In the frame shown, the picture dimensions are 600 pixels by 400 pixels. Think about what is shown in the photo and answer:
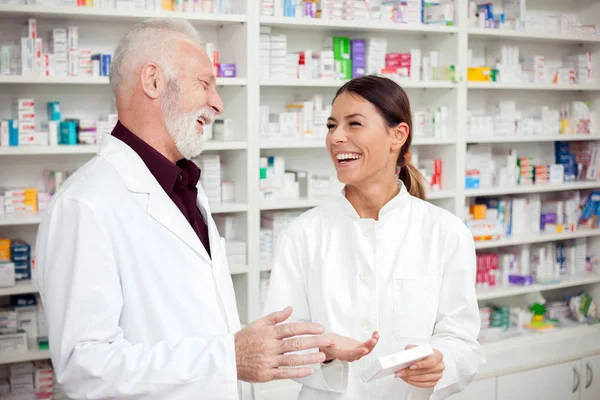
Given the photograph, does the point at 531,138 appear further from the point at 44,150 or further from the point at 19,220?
the point at 19,220

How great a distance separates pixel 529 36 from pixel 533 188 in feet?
3.22

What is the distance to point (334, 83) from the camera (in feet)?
13.0

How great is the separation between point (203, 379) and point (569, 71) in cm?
428

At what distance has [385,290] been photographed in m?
1.91

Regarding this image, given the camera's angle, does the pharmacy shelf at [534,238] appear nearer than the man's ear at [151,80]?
No

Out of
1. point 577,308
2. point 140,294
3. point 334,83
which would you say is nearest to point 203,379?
point 140,294

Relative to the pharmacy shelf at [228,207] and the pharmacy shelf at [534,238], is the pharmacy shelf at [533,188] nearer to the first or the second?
the pharmacy shelf at [534,238]

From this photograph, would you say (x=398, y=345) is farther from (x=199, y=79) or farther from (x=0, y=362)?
(x=0, y=362)

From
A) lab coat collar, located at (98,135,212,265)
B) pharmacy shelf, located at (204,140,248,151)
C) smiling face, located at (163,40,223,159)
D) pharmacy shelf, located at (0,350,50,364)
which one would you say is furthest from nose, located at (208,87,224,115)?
pharmacy shelf, located at (0,350,50,364)

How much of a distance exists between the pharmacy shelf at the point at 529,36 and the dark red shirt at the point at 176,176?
9.78 feet

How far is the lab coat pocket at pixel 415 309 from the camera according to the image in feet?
6.16

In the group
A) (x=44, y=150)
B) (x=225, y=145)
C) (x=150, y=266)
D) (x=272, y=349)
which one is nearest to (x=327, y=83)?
(x=225, y=145)

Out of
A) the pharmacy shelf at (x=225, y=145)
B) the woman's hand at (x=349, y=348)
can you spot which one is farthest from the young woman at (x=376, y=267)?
the pharmacy shelf at (x=225, y=145)

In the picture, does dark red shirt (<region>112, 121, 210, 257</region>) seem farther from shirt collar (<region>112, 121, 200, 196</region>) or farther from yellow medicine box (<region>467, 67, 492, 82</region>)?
yellow medicine box (<region>467, 67, 492, 82</region>)
